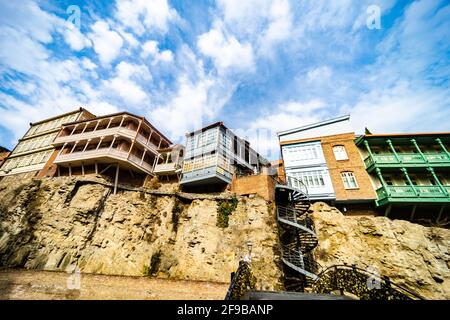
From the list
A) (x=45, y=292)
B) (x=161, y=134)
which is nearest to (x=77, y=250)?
(x=45, y=292)

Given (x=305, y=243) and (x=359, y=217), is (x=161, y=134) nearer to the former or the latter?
(x=305, y=243)

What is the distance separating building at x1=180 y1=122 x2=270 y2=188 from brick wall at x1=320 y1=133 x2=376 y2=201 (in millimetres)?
8392

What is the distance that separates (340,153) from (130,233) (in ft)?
71.2

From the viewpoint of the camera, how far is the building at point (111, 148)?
21859mm

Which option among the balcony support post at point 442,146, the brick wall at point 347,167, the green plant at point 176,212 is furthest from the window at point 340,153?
Result: the green plant at point 176,212

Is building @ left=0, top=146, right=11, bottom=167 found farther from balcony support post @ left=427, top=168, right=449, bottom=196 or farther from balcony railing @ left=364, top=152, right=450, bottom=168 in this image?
balcony support post @ left=427, top=168, right=449, bottom=196

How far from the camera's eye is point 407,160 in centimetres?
1883

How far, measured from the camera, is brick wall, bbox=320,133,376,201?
59.6 ft

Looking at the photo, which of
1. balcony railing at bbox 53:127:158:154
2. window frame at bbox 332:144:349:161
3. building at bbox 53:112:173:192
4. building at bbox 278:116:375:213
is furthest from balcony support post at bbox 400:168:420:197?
balcony railing at bbox 53:127:158:154

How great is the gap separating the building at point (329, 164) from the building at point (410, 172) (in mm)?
1065

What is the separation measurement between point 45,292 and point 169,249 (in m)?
7.88

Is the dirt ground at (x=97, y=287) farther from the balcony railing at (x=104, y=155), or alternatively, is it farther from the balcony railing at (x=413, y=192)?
the balcony railing at (x=413, y=192)

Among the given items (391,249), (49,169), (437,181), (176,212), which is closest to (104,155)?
(49,169)
